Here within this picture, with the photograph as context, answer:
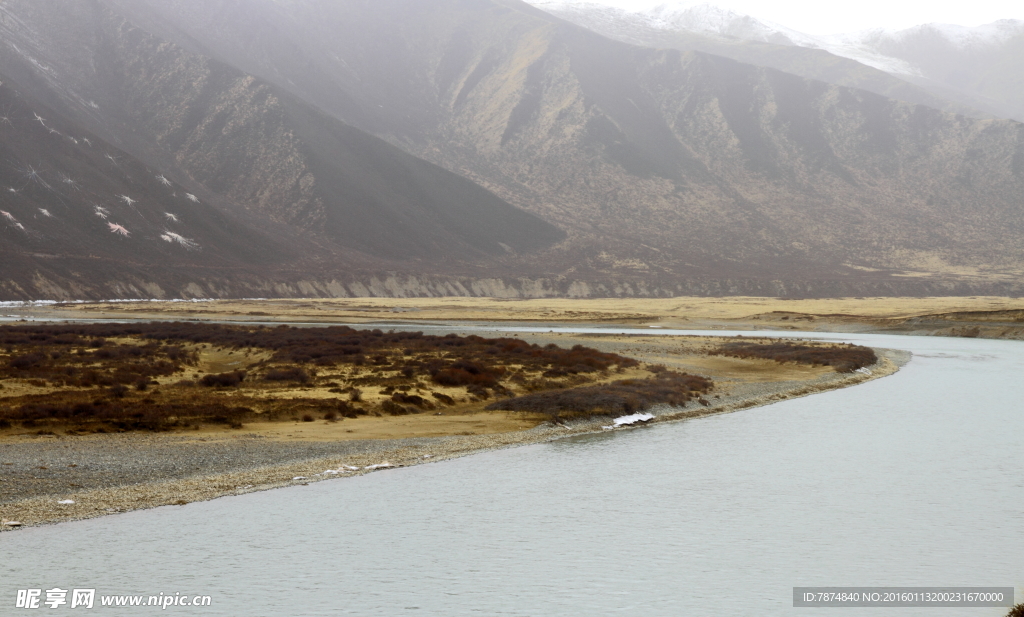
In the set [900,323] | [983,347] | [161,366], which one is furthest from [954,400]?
[900,323]

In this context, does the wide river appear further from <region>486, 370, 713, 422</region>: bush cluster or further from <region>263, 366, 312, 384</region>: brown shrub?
<region>263, 366, 312, 384</region>: brown shrub

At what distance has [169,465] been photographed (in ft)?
68.1


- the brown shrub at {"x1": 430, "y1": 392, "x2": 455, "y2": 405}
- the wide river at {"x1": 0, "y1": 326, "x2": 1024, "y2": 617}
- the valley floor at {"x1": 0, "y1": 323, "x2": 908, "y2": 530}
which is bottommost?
the wide river at {"x1": 0, "y1": 326, "x2": 1024, "y2": 617}

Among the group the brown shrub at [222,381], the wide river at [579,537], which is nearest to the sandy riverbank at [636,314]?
the brown shrub at [222,381]

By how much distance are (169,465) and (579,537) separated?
9.82 metres

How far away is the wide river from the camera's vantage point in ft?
44.0

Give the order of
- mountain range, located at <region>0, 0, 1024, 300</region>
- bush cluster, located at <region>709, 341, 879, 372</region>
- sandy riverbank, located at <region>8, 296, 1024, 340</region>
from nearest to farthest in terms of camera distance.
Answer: bush cluster, located at <region>709, 341, 879, 372</region>
sandy riverbank, located at <region>8, 296, 1024, 340</region>
mountain range, located at <region>0, 0, 1024, 300</region>

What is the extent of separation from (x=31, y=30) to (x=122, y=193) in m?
71.9

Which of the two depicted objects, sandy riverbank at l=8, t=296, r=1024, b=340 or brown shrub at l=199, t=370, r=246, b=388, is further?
sandy riverbank at l=8, t=296, r=1024, b=340

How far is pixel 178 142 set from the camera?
185m

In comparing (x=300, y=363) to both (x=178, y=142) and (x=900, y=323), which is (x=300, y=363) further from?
(x=178, y=142)

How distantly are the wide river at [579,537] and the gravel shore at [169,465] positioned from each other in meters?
0.69

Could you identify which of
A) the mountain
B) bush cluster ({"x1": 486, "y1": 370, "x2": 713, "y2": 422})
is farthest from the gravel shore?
the mountain

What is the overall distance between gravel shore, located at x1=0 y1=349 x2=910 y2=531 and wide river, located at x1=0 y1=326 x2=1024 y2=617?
69 centimetres
